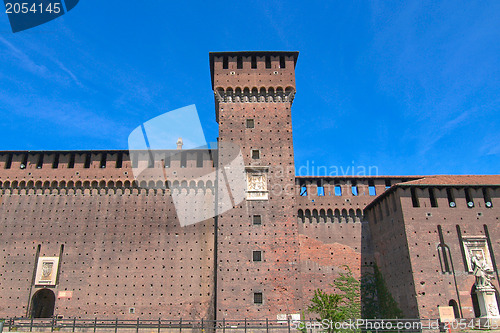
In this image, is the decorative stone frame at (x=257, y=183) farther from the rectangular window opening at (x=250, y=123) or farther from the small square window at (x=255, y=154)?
the rectangular window opening at (x=250, y=123)

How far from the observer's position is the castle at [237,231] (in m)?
21.0

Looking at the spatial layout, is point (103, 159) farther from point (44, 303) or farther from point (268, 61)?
point (268, 61)

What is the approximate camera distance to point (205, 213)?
25516 mm

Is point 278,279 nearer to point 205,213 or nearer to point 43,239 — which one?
point 205,213

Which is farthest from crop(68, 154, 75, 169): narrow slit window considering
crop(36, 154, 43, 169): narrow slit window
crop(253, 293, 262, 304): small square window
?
crop(253, 293, 262, 304): small square window

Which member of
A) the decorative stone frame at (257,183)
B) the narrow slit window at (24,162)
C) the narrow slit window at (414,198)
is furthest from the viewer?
the narrow slit window at (24,162)

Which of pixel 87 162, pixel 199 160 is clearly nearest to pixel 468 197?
pixel 199 160

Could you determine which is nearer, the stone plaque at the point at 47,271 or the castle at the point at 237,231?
the castle at the point at 237,231

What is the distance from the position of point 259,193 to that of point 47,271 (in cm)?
1376

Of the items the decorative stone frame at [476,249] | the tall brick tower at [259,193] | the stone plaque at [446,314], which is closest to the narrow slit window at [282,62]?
the tall brick tower at [259,193]

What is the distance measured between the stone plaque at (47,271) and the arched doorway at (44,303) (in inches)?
31.3

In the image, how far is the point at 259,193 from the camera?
2370 cm

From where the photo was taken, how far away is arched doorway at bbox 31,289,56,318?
2400cm

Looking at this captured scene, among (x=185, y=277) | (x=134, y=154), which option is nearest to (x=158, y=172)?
(x=134, y=154)
